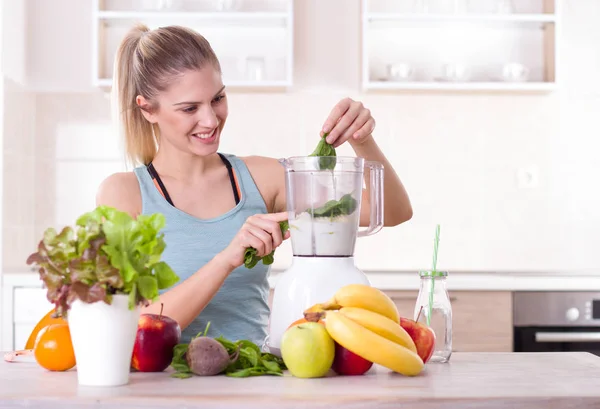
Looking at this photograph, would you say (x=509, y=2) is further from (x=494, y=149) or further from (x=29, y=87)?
(x=29, y=87)

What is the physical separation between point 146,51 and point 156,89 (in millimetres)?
87

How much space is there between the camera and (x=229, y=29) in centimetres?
333

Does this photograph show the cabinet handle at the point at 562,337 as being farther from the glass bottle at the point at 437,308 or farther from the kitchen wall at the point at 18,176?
the kitchen wall at the point at 18,176

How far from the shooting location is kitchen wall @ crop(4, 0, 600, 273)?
3346 millimetres

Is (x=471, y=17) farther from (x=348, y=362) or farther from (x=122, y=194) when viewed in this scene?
(x=348, y=362)

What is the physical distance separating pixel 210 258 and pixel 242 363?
0.56 metres

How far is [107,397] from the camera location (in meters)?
0.87

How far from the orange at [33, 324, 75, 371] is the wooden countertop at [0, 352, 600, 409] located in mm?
13

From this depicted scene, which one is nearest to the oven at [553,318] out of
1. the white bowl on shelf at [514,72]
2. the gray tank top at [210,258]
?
the white bowl on shelf at [514,72]

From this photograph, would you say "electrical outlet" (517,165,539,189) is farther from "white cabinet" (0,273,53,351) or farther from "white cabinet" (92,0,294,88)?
"white cabinet" (0,273,53,351)

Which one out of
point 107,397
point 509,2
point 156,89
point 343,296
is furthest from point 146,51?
point 509,2

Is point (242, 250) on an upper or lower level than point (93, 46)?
lower

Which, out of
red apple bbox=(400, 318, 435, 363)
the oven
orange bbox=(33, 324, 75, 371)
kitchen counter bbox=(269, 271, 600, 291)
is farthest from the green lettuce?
the oven

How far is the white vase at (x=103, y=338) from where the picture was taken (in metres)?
0.92
